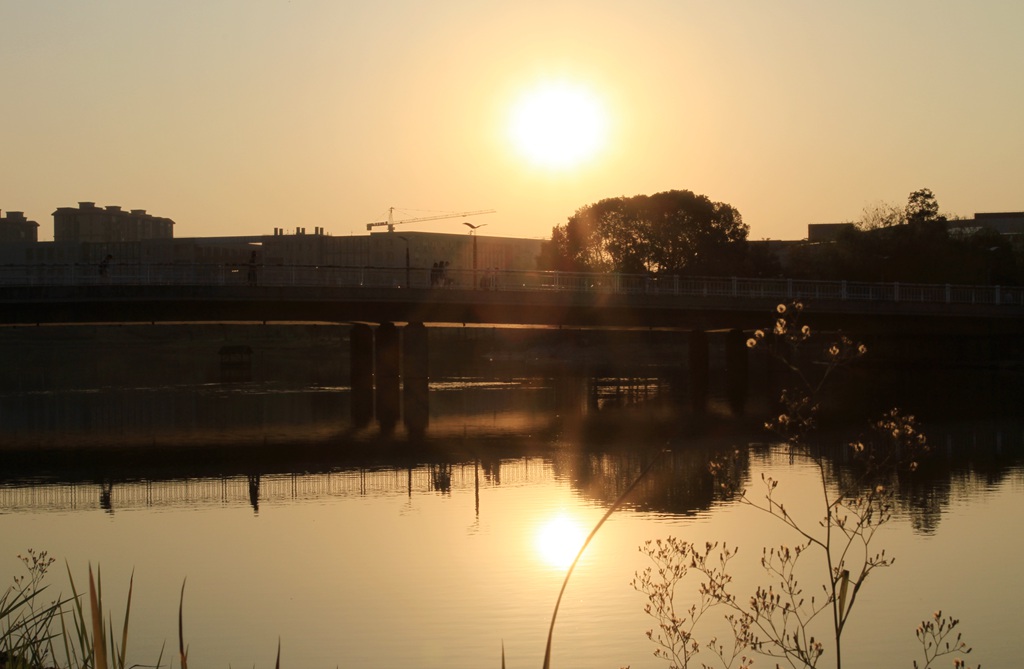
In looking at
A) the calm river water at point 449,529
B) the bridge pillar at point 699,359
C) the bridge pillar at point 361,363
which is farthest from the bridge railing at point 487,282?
the calm river water at point 449,529

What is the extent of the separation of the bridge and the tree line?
1318cm

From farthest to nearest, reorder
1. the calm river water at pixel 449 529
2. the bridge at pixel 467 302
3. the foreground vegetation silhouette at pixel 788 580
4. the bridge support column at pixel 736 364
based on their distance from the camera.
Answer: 1. the bridge support column at pixel 736 364
2. the bridge at pixel 467 302
3. the calm river water at pixel 449 529
4. the foreground vegetation silhouette at pixel 788 580

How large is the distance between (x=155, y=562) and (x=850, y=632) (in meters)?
10.2

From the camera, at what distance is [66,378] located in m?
87.1

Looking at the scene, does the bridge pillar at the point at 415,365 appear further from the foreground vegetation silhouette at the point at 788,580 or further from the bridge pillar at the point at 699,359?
the foreground vegetation silhouette at the point at 788,580

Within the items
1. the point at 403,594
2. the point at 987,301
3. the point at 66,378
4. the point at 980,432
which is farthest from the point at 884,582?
the point at 66,378

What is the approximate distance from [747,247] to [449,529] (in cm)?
9185

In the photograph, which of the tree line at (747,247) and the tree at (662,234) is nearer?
the tree line at (747,247)

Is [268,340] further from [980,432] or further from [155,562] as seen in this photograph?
[155,562]

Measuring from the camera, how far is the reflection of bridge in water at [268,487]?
25000 millimetres

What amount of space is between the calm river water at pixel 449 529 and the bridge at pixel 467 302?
41.5ft

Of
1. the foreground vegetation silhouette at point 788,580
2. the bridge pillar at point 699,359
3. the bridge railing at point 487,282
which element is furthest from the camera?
the bridge pillar at point 699,359

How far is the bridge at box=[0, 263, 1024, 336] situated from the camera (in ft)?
185

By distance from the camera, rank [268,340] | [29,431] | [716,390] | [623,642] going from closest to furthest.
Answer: [623,642] → [29,431] → [716,390] → [268,340]
